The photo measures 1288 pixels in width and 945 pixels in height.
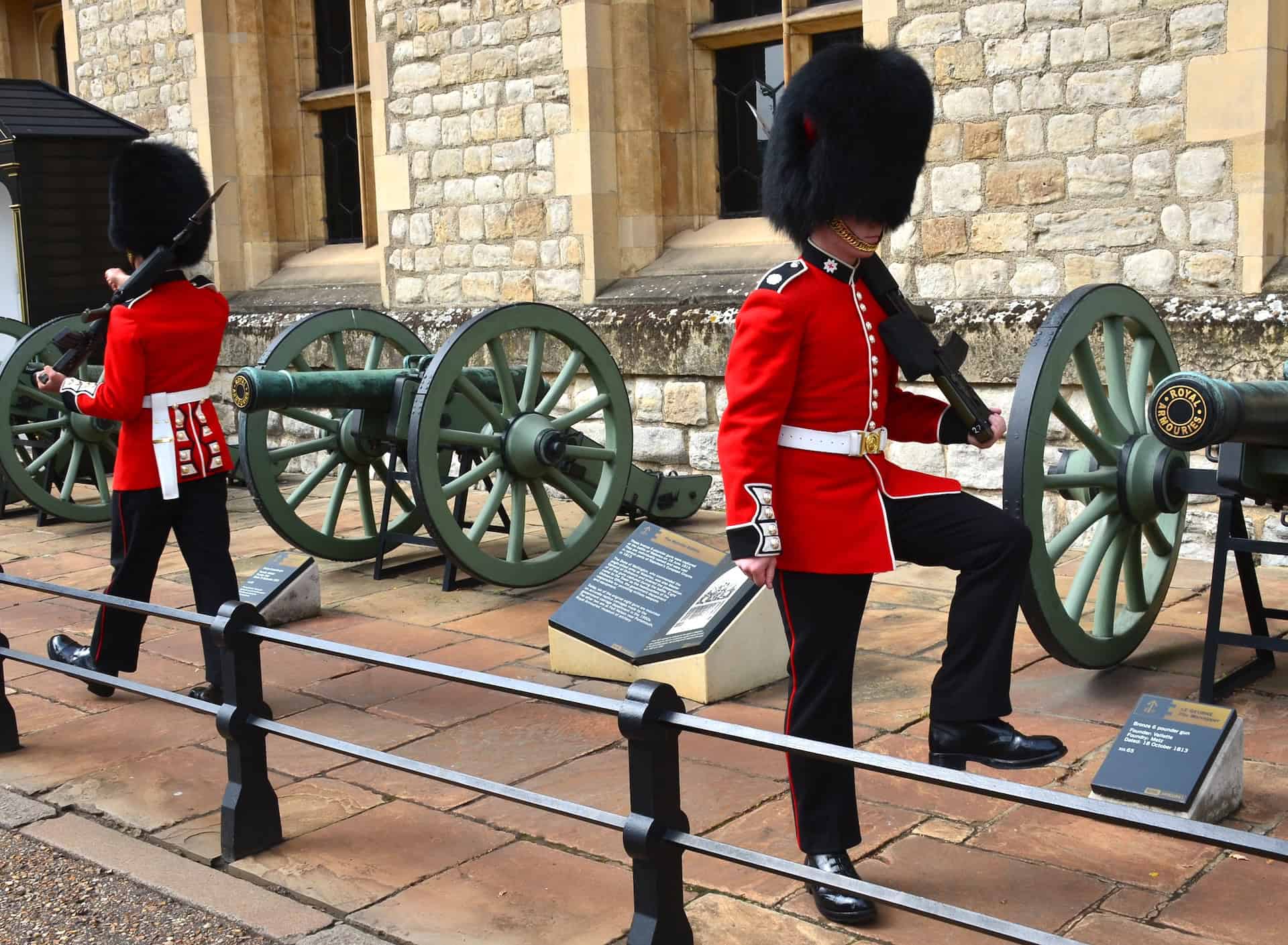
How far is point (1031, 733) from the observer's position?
3404 mm

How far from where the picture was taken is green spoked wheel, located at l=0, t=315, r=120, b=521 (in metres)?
6.88

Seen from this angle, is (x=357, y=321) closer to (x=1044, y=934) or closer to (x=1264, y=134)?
(x=1264, y=134)

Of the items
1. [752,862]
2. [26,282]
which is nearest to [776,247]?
[26,282]

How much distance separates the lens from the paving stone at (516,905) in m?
2.57

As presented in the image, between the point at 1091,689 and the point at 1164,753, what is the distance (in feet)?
2.97

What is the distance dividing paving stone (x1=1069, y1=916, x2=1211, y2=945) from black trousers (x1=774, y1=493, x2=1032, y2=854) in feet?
1.30

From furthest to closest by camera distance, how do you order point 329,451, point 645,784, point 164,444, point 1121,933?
1. point 329,451
2. point 164,444
3. point 1121,933
4. point 645,784

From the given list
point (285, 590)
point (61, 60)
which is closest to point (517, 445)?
point (285, 590)

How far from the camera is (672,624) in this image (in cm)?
407

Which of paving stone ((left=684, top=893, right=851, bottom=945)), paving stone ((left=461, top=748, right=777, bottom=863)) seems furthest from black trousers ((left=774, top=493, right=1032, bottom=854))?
paving stone ((left=461, top=748, right=777, bottom=863))

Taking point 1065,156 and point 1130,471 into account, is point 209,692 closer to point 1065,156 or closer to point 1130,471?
point 1130,471

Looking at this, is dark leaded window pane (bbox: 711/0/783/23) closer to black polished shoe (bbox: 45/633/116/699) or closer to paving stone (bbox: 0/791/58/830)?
black polished shoe (bbox: 45/633/116/699)

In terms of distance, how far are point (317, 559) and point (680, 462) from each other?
1.72 m

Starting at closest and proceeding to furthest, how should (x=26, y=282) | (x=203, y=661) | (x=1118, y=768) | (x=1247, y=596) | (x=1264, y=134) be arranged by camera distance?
(x=1118, y=768), (x=1247, y=596), (x=203, y=661), (x=1264, y=134), (x=26, y=282)
